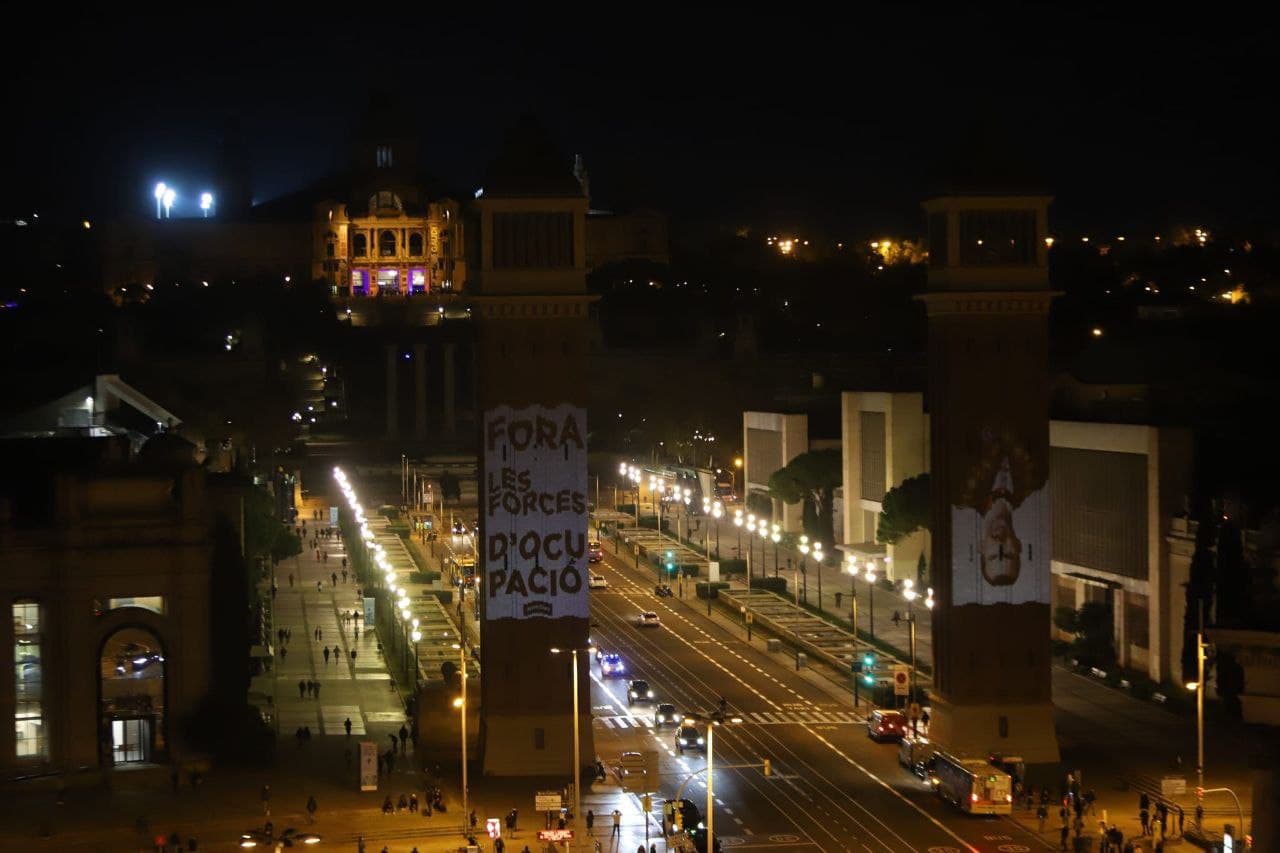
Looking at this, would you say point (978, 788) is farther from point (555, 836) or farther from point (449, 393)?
point (449, 393)

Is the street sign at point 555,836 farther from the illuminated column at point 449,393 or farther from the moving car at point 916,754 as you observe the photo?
the illuminated column at point 449,393

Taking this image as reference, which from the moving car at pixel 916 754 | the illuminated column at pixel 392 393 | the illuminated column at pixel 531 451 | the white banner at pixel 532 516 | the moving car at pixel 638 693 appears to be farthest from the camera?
the illuminated column at pixel 392 393

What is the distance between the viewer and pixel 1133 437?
75625 millimetres

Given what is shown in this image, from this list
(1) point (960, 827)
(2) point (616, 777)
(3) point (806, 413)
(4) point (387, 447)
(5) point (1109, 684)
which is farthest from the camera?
(4) point (387, 447)

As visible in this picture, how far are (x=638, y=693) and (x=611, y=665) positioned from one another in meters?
5.84

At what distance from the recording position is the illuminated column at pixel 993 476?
187 feet

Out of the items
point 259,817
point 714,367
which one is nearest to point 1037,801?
point 259,817

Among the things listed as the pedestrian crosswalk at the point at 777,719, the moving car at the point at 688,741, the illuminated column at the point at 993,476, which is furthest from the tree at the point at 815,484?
the illuminated column at the point at 993,476

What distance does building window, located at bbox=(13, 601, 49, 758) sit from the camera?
189 feet

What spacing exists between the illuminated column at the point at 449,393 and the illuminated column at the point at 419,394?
1.99 metres

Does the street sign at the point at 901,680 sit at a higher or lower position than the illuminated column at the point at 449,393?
lower

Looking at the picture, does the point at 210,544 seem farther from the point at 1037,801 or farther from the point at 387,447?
the point at 387,447

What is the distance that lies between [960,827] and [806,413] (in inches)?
2933

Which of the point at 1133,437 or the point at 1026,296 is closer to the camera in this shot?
the point at 1026,296
